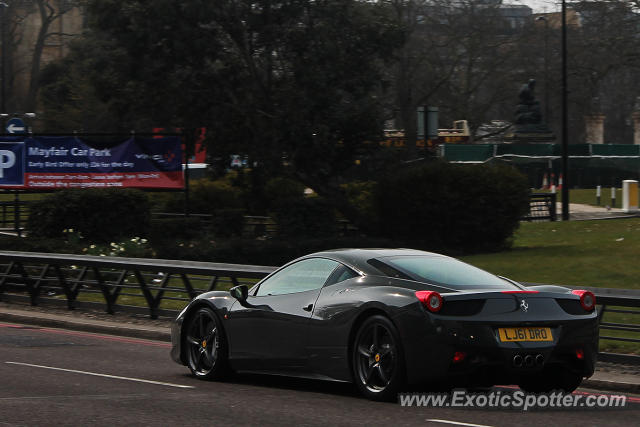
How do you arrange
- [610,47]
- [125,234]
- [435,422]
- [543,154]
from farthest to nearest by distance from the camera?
[543,154] < [610,47] < [125,234] < [435,422]

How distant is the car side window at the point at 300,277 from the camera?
979 cm

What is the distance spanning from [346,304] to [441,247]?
2099 cm

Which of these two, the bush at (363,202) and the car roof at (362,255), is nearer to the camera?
the car roof at (362,255)

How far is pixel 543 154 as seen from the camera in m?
55.3

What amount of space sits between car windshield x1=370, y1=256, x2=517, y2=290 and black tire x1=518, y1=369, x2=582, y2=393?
0.82 metres

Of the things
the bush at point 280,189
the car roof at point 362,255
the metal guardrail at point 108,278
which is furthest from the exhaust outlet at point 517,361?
the bush at point 280,189

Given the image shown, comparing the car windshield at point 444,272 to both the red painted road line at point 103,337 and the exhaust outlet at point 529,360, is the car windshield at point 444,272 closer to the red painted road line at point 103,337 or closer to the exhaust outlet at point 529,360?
the exhaust outlet at point 529,360

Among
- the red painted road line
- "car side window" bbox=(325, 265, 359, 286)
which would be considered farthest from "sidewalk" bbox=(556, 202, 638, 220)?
"car side window" bbox=(325, 265, 359, 286)

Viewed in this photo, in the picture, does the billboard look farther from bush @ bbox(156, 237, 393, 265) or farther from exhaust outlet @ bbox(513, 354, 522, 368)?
exhaust outlet @ bbox(513, 354, 522, 368)

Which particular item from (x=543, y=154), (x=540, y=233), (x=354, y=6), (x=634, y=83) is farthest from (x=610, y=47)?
(x=634, y=83)

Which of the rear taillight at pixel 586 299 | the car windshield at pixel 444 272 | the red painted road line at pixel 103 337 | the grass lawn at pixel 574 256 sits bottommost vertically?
the grass lawn at pixel 574 256

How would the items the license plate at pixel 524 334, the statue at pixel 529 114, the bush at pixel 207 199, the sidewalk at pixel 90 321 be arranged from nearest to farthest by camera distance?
the license plate at pixel 524 334 < the sidewalk at pixel 90 321 < the bush at pixel 207 199 < the statue at pixel 529 114

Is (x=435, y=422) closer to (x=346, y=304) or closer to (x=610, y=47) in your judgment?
(x=346, y=304)

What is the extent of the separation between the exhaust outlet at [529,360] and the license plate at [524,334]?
135 mm
